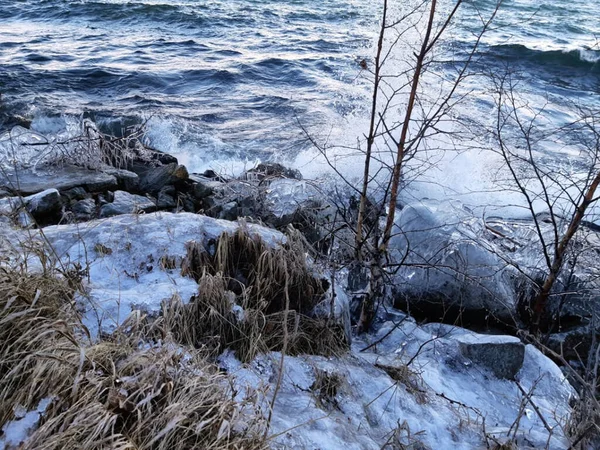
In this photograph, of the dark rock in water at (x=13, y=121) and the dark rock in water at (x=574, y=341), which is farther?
the dark rock in water at (x=13, y=121)

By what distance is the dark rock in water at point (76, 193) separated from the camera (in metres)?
5.33

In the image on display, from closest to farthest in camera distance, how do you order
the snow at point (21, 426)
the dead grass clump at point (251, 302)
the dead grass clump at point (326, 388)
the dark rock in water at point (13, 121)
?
the snow at point (21, 426), the dead grass clump at point (326, 388), the dead grass clump at point (251, 302), the dark rock in water at point (13, 121)

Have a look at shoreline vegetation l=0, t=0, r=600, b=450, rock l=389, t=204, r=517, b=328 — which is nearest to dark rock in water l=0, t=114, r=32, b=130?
shoreline vegetation l=0, t=0, r=600, b=450

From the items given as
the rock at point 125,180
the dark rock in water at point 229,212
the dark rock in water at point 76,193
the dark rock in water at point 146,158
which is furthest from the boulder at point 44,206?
the dark rock in water at point 146,158

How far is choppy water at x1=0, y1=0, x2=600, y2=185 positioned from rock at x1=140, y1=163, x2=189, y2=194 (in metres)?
1.79

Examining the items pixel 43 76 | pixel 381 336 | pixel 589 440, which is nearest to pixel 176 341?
pixel 381 336

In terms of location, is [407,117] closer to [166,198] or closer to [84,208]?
[84,208]

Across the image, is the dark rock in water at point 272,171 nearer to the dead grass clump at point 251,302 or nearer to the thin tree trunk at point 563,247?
the dead grass clump at point 251,302

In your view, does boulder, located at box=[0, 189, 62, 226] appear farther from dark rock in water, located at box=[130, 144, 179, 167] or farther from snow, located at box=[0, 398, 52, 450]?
snow, located at box=[0, 398, 52, 450]

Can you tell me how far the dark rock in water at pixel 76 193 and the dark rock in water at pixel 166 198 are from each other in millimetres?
732

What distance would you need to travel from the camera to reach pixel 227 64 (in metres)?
12.8

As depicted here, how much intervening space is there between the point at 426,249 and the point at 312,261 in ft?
5.32

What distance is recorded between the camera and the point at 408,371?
327cm

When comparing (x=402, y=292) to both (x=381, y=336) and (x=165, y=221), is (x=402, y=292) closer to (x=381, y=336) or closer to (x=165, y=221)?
(x=381, y=336)
